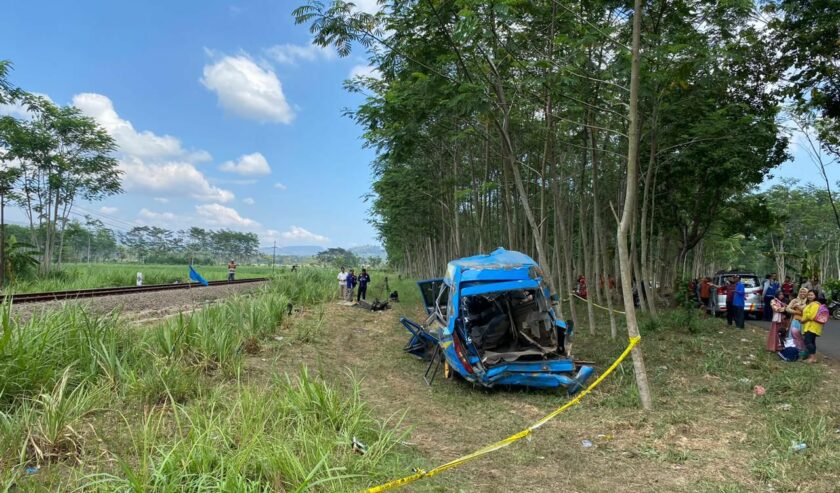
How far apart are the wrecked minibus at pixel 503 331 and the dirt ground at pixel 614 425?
13.6 inches

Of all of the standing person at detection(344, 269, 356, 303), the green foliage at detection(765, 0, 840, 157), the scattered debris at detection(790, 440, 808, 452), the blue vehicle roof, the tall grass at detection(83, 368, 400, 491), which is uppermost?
the green foliage at detection(765, 0, 840, 157)

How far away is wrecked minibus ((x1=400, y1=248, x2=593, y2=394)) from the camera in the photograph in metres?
7.11

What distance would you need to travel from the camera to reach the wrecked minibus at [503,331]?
7109 millimetres

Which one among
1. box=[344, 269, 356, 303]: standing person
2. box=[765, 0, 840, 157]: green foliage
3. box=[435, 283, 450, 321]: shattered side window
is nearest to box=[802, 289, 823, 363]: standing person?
box=[765, 0, 840, 157]: green foliage

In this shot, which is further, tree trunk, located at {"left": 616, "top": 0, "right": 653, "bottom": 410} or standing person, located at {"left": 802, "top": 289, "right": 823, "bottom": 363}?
standing person, located at {"left": 802, "top": 289, "right": 823, "bottom": 363}

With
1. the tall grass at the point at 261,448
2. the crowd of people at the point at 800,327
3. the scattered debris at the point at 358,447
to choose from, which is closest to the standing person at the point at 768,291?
the crowd of people at the point at 800,327

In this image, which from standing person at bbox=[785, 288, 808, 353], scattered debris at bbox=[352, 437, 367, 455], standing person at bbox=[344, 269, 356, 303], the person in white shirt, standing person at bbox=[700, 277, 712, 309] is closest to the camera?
scattered debris at bbox=[352, 437, 367, 455]

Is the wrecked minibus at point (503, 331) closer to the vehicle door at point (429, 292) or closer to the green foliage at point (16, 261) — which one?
the vehicle door at point (429, 292)

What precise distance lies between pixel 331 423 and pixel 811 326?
950cm

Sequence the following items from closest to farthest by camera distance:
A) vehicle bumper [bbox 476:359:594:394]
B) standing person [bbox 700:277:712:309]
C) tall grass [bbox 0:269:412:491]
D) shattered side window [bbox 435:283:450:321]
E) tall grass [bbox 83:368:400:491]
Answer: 1. tall grass [bbox 83:368:400:491]
2. tall grass [bbox 0:269:412:491]
3. vehicle bumper [bbox 476:359:594:394]
4. shattered side window [bbox 435:283:450:321]
5. standing person [bbox 700:277:712:309]

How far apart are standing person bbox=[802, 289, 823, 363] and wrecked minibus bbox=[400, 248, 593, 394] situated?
4788mm

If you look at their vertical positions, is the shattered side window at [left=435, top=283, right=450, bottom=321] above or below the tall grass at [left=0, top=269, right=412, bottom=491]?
above

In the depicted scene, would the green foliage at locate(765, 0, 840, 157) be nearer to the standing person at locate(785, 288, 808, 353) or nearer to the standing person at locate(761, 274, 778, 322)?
the standing person at locate(785, 288, 808, 353)

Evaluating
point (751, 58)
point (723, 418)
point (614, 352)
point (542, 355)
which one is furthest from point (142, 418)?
point (751, 58)
